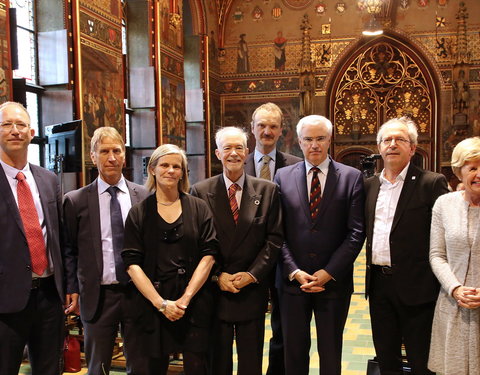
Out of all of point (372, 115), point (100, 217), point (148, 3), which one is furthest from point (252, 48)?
point (100, 217)

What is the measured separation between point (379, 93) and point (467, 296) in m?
15.4

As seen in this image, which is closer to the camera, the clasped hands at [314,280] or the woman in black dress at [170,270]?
the woman in black dress at [170,270]

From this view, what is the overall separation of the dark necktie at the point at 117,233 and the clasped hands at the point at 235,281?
66 centimetres

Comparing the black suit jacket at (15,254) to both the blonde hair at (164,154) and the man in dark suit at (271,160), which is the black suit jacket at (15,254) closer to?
the blonde hair at (164,154)

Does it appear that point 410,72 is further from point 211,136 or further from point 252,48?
point 211,136

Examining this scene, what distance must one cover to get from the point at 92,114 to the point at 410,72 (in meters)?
11.5

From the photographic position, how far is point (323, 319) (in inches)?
146

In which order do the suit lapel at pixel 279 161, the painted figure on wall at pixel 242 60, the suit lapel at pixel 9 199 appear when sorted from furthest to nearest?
the painted figure on wall at pixel 242 60 < the suit lapel at pixel 279 161 < the suit lapel at pixel 9 199

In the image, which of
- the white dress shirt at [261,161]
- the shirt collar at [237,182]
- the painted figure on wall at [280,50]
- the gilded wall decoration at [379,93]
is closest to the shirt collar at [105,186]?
the shirt collar at [237,182]

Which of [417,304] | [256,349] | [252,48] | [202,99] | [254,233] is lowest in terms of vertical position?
[256,349]

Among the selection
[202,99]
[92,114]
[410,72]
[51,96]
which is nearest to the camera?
[51,96]

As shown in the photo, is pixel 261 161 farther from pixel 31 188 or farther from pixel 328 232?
pixel 31 188

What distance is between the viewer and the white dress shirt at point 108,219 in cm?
362

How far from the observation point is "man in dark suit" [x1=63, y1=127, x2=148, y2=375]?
3572 mm
